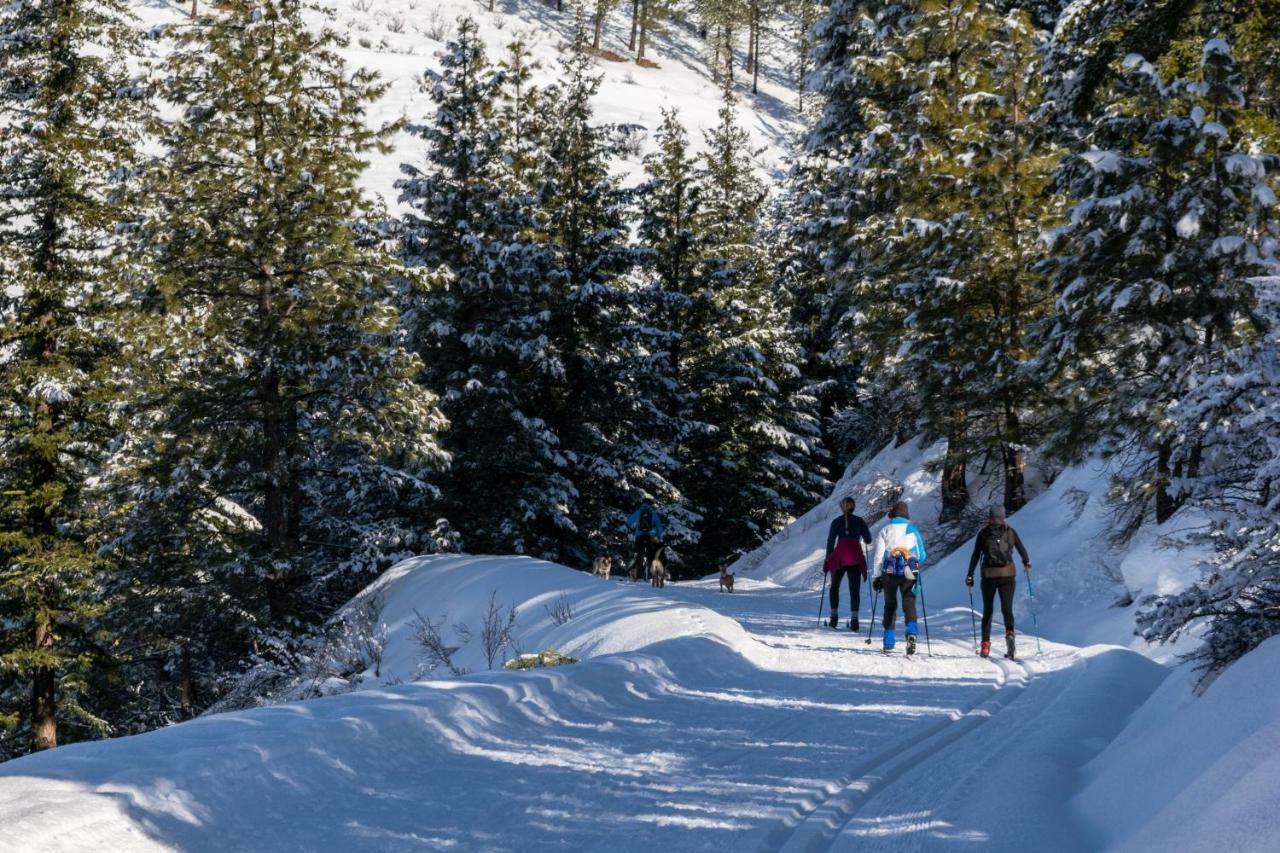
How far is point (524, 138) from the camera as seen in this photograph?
2664 cm

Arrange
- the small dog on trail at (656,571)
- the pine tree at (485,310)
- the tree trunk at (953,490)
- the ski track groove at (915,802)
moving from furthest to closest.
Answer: the pine tree at (485,310), the tree trunk at (953,490), the small dog on trail at (656,571), the ski track groove at (915,802)

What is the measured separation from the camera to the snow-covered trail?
5324mm

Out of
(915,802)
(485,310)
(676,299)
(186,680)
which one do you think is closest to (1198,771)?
(915,802)

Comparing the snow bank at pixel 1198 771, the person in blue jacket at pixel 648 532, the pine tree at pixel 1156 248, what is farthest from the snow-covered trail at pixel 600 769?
the person in blue jacket at pixel 648 532

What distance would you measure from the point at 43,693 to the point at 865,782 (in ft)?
58.8

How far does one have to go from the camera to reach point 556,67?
81625 millimetres

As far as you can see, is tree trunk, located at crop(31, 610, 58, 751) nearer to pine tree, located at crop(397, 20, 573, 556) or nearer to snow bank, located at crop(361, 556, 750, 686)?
snow bank, located at crop(361, 556, 750, 686)

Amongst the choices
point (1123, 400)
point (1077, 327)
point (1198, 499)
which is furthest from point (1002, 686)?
point (1077, 327)

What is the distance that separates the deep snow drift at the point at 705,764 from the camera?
16.6 ft

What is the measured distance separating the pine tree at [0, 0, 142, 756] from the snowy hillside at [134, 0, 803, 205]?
118 ft

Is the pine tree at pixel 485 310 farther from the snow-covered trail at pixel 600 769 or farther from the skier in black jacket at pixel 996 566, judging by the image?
the snow-covered trail at pixel 600 769

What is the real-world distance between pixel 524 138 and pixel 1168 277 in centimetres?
1746

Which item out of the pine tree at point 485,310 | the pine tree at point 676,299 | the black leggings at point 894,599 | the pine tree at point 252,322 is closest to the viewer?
the black leggings at point 894,599

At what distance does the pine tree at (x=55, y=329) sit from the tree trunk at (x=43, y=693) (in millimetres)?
24
